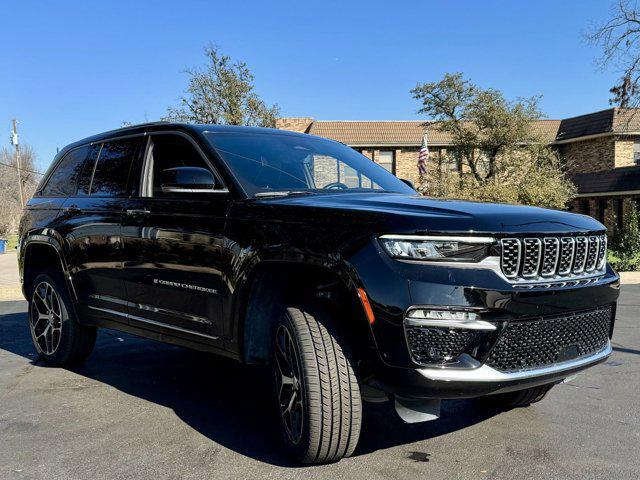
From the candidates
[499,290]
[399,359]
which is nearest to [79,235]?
[399,359]

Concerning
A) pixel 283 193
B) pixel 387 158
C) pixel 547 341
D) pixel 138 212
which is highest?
pixel 387 158

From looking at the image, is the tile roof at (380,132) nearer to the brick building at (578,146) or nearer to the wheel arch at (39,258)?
the brick building at (578,146)

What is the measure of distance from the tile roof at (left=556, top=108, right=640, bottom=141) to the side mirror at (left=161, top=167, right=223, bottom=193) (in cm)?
2849

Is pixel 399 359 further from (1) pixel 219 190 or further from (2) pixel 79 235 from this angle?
(2) pixel 79 235

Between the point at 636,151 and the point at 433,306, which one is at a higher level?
the point at 636,151

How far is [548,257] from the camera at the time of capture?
2.96 m

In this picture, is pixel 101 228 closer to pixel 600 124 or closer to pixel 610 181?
pixel 610 181

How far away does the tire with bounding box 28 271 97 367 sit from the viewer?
16.9ft

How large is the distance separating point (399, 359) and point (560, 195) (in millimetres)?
23489

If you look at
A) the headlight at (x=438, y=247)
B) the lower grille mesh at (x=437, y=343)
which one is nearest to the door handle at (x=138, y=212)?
the headlight at (x=438, y=247)

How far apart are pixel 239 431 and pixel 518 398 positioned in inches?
76.1

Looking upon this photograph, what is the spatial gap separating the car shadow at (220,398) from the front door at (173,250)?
63cm

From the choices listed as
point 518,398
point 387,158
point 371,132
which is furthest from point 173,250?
point 371,132

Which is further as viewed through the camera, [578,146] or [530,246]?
[578,146]
